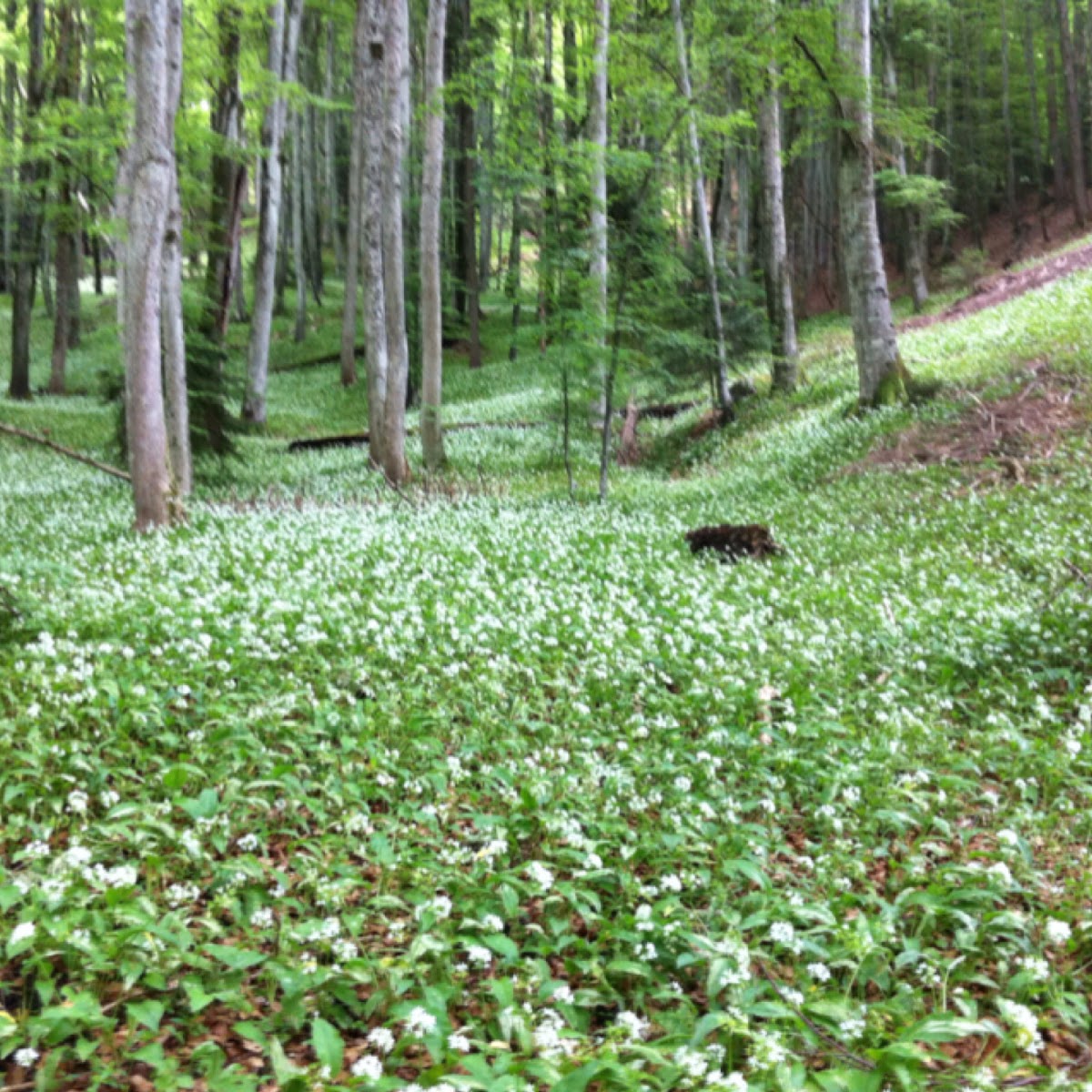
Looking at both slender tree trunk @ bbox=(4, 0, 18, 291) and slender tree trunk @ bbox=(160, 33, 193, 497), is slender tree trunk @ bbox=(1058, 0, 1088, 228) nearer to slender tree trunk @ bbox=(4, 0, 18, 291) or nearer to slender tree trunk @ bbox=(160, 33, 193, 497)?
slender tree trunk @ bbox=(160, 33, 193, 497)

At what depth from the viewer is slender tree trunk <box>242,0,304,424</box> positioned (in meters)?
22.0

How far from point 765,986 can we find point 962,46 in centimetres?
4760

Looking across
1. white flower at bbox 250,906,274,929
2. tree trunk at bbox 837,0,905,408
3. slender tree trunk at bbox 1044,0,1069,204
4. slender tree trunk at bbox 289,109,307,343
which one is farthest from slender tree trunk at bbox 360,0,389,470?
slender tree trunk at bbox 1044,0,1069,204

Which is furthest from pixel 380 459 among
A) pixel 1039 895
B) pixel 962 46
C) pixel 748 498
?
pixel 962 46

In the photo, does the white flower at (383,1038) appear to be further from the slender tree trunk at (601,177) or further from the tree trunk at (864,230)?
the tree trunk at (864,230)

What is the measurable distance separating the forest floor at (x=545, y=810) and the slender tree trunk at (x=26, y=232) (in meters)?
17.2

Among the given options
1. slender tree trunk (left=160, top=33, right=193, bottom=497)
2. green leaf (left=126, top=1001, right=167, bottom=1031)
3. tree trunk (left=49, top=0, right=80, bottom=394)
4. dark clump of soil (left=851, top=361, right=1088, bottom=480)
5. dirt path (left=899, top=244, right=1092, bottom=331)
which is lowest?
green leaf (left=126, top=1001, right=167, bottom=1031)

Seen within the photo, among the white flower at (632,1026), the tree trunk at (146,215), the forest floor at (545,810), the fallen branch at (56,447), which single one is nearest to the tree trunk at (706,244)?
the forest floor at (545,810)

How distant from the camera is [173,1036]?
3.20 metres

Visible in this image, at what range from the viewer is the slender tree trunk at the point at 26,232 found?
929 inches

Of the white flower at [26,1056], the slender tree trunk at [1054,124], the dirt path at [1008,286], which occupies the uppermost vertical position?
the slender tree trunk at [1054,124]

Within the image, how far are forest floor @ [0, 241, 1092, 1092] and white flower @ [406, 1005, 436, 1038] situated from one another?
1 centimetres

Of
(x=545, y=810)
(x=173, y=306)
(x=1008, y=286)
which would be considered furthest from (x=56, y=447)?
(x=1008, y=286)

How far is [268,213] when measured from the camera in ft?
75.0
